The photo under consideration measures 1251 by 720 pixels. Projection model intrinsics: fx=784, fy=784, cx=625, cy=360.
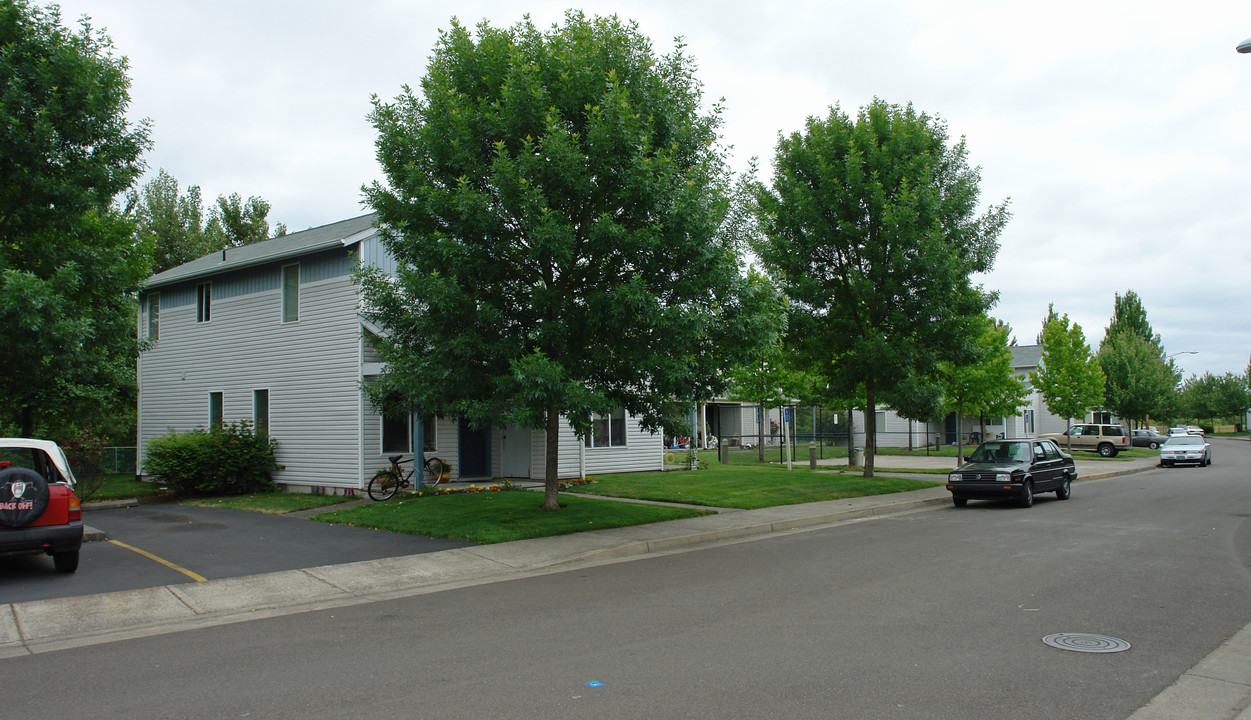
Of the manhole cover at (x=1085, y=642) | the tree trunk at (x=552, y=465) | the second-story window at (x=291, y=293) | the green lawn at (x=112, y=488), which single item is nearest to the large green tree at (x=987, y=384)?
the tree trunk at (x=552, y=465)

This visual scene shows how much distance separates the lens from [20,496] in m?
9.20

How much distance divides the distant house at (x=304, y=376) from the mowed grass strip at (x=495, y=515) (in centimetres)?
226

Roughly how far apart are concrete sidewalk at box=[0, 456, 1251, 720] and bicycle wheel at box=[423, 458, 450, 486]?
759cm

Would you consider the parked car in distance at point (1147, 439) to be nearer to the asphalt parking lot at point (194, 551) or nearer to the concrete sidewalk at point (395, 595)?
the concrete sidewalk at point (395, 595)

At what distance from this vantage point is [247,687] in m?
5.81

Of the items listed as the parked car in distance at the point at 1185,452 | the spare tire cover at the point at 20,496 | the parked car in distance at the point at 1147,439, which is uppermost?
the spare tire cover at the point at 20,496

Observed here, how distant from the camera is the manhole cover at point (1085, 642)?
6.42m

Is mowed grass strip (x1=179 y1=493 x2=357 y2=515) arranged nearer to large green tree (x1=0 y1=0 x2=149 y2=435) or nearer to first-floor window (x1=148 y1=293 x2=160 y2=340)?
large green tree (x1=0 y1=0 x2=149 y2=435)

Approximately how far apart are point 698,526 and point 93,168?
11904mm

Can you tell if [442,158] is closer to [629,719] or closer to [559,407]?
[559,407]

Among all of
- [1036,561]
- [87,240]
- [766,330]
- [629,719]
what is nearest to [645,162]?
[766,330]

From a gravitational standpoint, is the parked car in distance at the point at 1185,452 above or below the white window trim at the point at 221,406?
below

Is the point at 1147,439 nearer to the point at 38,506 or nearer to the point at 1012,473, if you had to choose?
the point at 1012,473

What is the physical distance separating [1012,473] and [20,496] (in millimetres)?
17931
